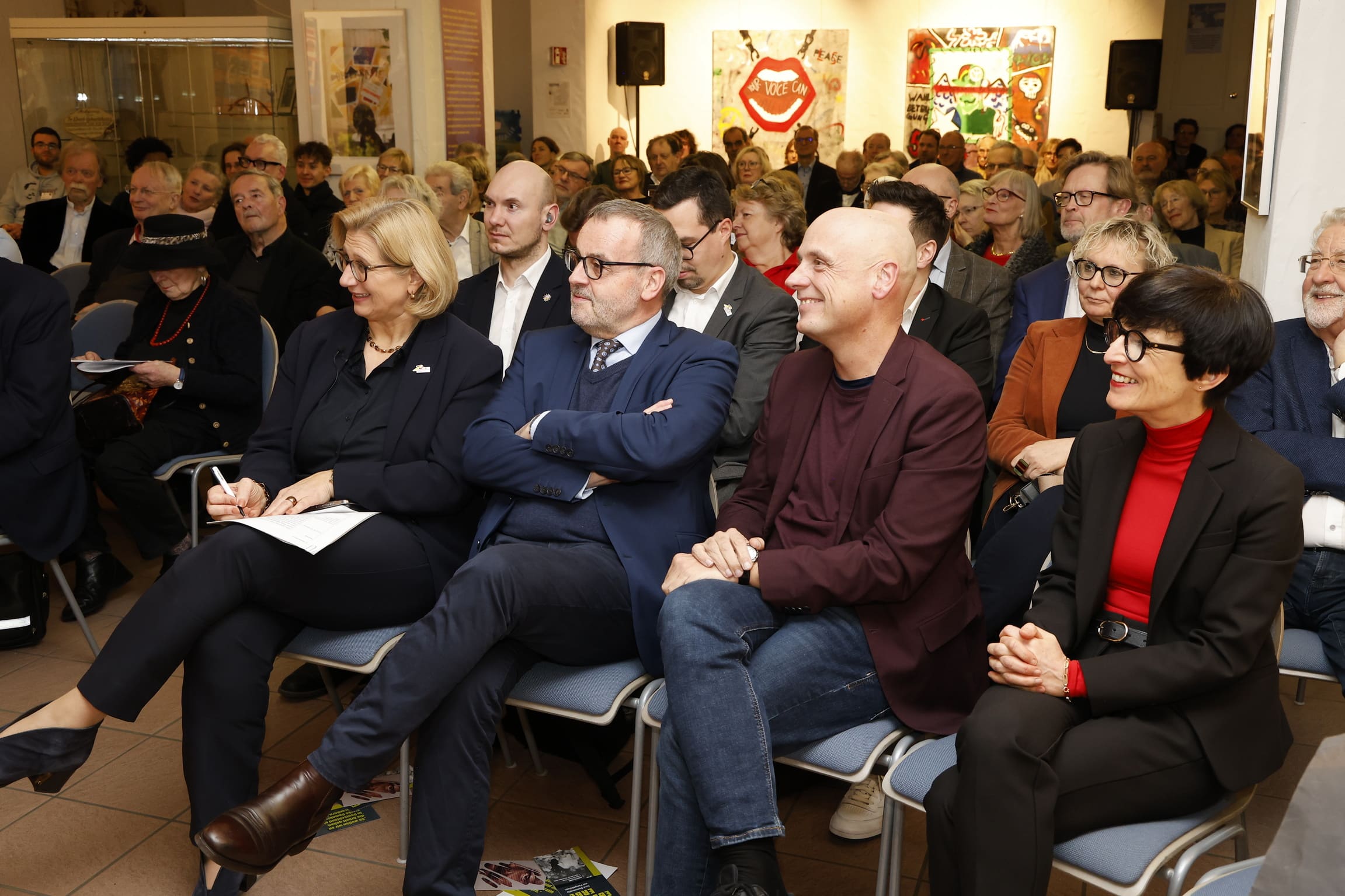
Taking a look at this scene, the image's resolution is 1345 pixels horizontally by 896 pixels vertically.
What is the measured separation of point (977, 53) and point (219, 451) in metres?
10.5

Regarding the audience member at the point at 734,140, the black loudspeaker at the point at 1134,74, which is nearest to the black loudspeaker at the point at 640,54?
the audience member at the point at 734,140

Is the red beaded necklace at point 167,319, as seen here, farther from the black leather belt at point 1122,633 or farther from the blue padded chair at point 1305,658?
the blue padded chair at point 1305,658

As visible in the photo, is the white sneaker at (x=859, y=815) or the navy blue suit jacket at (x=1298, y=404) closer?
the navy blue suit jacket at (x=1298, y=404)

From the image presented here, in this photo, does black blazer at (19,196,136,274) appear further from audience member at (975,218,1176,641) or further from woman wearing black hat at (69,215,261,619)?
audience member at (975,218,1176,641)

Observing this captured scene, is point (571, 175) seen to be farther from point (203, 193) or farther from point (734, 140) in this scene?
point (734, 140)

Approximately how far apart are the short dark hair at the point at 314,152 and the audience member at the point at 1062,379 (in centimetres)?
560

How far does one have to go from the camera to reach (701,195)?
3650 millimetres

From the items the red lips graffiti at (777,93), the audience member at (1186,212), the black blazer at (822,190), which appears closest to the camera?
the audience member at (1186,212)

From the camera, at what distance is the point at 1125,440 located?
7.05 ft

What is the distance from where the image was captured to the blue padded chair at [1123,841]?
1.81 meters

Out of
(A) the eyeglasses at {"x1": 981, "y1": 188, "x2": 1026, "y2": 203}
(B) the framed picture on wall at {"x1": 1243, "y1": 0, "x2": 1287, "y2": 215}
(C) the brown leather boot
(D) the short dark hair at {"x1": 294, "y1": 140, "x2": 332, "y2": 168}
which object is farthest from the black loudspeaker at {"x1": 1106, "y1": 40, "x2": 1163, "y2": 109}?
(C) the brown leather boot

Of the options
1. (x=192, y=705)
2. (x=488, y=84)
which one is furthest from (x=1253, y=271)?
(x=488, y=84)

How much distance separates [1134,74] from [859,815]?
11096 mm

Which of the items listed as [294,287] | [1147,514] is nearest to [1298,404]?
[1147,514]
